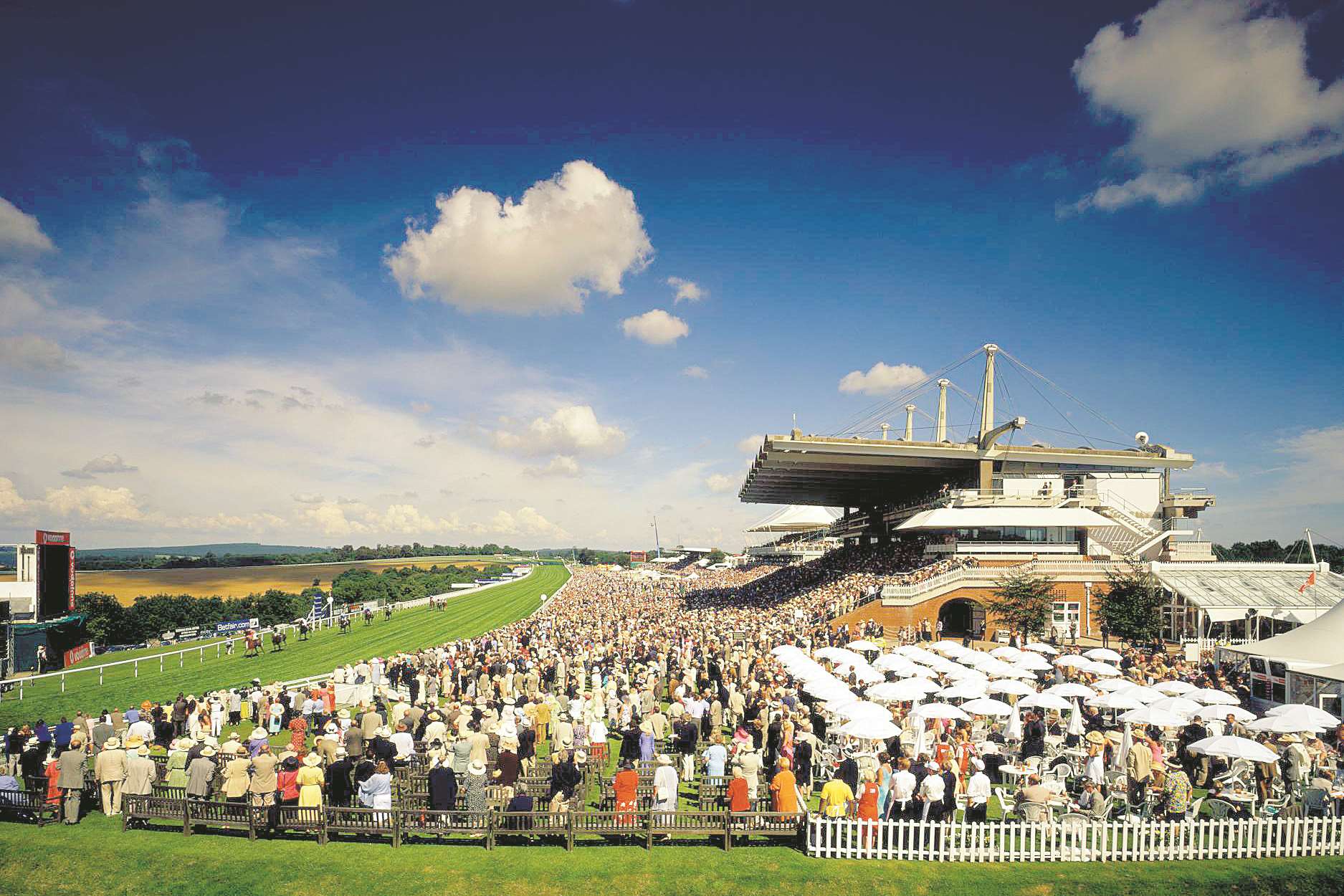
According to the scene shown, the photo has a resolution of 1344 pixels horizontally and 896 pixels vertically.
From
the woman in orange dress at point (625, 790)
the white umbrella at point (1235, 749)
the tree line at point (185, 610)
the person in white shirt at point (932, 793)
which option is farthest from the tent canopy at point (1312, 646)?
the tree line at point (185, 610)

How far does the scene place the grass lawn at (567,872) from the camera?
984 cm

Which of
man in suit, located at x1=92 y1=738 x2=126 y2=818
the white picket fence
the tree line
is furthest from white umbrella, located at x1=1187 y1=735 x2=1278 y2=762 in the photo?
the tree line

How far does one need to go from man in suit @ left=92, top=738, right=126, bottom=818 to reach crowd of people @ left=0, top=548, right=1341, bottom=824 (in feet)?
0.09

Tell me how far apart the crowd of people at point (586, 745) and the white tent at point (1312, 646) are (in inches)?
68.4

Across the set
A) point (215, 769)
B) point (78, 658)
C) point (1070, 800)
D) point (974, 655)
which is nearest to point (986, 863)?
point (1070, 800)

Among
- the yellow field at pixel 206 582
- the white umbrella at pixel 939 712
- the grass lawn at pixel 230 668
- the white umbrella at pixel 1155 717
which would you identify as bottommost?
the yellow field at pixel 206 582

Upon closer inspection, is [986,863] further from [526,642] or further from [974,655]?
[526,642]

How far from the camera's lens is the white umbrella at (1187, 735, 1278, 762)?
11.1 m

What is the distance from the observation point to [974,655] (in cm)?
2016

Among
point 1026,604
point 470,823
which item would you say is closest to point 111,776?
point 470,823

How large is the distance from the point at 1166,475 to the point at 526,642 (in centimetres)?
4579

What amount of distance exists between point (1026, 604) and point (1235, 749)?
67.0 ft

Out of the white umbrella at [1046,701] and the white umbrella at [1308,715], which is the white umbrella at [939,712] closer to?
the white umbrella at [1046,701]

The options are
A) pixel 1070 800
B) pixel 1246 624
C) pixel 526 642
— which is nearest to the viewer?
pixel 1070 800
